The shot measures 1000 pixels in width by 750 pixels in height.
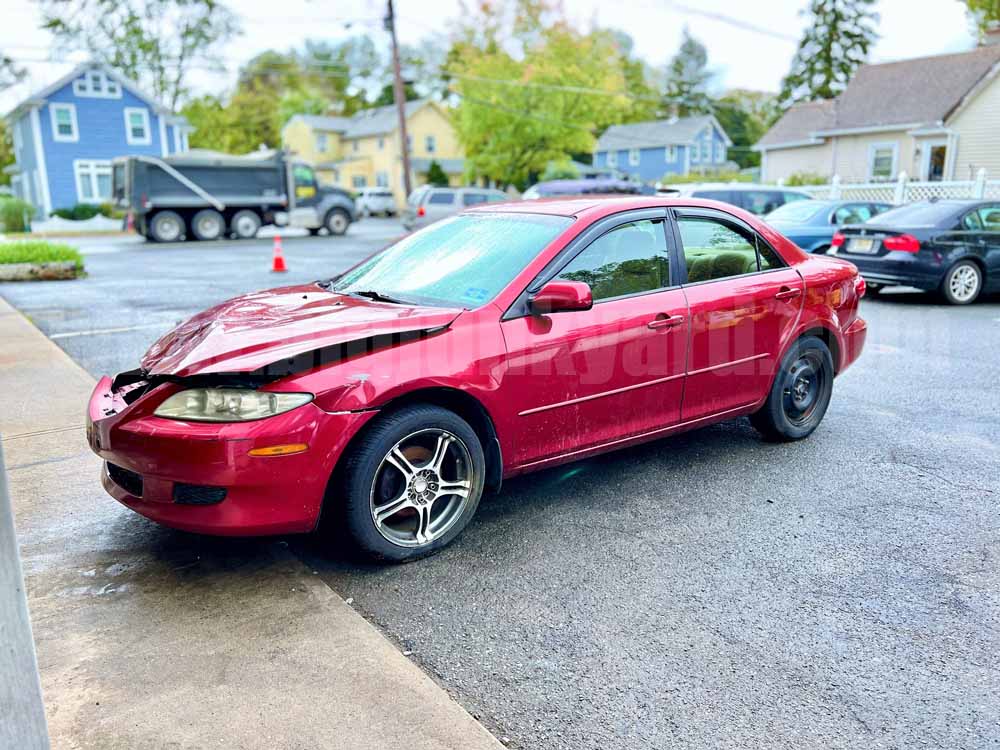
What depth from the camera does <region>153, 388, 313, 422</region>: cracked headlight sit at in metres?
3.25

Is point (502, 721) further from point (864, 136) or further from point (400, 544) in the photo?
point (864, 136)

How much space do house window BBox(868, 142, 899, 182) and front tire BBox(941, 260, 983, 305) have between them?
2322cm

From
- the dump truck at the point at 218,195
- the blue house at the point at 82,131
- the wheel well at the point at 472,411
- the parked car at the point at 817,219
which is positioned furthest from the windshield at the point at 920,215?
the blue house at the point at 82,131

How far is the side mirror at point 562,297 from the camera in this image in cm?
376

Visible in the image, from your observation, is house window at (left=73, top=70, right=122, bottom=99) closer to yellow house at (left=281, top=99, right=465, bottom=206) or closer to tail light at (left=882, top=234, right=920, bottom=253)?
yellow house at (left=281, top=99, right=465, bottom=206)

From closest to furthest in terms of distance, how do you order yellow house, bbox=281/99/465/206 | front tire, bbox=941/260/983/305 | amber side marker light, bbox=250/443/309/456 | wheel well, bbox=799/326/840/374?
amber side marker light, bbox=250/443/309/456, wheel well, bbox=799/326/840/374, front tire, bbox=941/260/983/305, yellow house, bbox=281/99/465/206

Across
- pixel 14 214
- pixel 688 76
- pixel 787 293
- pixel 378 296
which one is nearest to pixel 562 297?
pixel 378 296

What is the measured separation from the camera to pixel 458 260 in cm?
435

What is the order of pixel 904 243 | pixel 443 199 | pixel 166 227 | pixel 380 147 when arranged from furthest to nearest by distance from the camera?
pixel 380 147
pixel 443 199
pixel 166 227
pixel 904 243

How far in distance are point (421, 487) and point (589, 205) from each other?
185cm

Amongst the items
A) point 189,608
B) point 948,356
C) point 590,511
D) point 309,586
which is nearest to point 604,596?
point 590,511

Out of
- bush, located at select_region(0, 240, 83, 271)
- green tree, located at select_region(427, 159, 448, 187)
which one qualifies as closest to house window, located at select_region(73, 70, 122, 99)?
green tree, located at select_region(427, 159, 448, 187)

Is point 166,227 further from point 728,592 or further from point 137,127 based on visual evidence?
point 728,592

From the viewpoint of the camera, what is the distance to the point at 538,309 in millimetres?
3838
